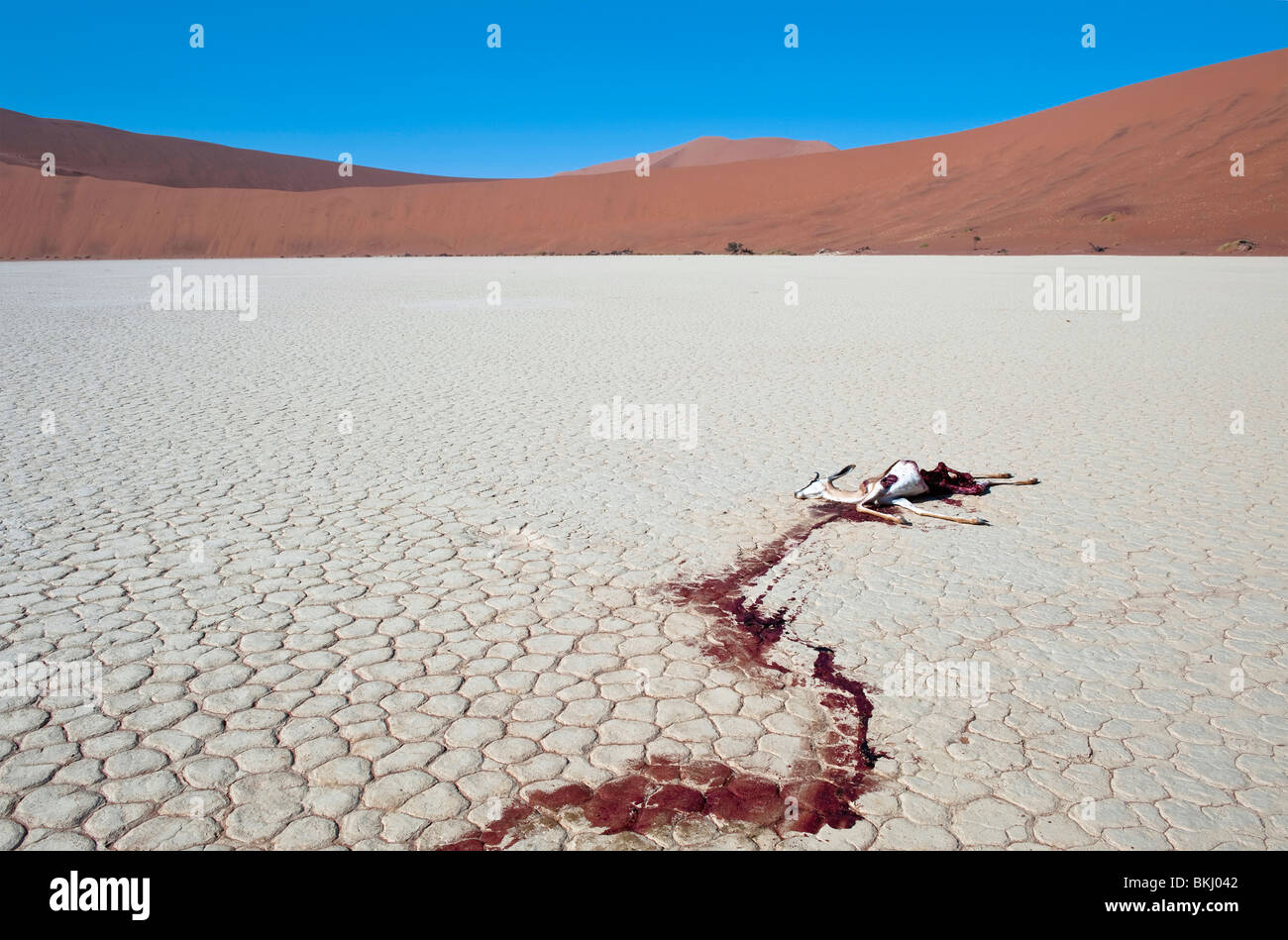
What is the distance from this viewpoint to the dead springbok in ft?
19.0

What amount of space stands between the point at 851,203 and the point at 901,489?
63.6 metres

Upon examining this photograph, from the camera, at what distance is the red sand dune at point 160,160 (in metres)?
106

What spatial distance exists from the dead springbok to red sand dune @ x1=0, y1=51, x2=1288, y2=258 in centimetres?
3896

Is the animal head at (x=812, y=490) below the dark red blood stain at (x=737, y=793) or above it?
above

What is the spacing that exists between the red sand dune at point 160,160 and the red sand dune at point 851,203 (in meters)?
27.1

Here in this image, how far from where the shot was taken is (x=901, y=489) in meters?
5.96

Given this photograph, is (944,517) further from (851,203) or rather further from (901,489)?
(851,203)

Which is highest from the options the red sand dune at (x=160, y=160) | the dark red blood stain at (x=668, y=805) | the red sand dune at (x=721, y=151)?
the red sand dune at (x=721, y=151)

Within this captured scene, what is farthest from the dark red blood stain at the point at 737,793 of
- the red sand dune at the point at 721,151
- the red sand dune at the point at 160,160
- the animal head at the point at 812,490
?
the red sand dune at the point at 721,151

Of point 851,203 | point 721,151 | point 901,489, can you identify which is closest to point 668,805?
point 901,489

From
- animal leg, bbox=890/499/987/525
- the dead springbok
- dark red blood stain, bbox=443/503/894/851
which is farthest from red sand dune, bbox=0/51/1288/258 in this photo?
dark red blood stain, bbox=443/503/894/851

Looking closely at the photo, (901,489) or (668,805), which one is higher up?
(901,489)

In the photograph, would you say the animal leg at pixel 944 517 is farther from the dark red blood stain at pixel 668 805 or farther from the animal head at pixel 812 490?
the dark red blood stain at pixel 668 805

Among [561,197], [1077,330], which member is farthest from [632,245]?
[1077,330]
